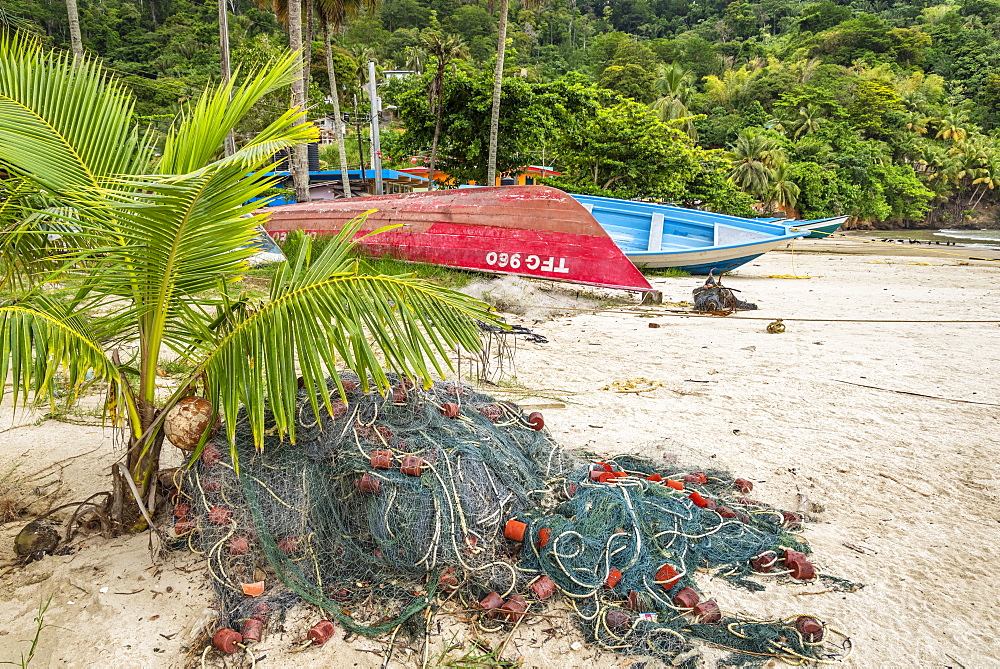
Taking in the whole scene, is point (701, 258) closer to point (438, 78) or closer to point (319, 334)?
point (438, 78)

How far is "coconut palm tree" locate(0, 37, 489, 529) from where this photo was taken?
7.82 feet

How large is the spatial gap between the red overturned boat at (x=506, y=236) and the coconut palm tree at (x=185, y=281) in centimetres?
723

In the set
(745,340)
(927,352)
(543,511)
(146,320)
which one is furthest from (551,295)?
(146,320)

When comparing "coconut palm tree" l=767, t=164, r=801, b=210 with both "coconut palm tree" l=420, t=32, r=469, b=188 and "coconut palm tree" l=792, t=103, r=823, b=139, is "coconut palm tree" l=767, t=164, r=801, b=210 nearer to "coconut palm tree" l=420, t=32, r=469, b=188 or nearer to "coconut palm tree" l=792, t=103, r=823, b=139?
"coconut palm tree" l=792, t=103, r=823, b=139

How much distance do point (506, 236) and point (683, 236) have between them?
559cm

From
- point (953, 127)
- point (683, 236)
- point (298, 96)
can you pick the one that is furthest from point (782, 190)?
point (298, 96)

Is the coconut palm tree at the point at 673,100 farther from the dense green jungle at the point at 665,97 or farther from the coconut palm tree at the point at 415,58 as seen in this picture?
the coconut palm tree at the point at 415,58

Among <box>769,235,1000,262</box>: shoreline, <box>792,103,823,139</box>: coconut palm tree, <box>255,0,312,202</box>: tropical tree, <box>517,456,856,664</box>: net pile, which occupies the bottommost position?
<box>517,456,856,664</box>: net pile

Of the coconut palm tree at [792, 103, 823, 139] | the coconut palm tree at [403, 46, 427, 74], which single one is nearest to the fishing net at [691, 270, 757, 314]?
the coconut palm tree at [792, 103, 823, 139]

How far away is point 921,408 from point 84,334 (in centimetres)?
598

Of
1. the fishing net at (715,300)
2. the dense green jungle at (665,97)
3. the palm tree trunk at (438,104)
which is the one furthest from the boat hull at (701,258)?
the palm tree trunk at (438,104)

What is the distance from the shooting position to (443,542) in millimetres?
2758

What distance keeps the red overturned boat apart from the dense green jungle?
443 cm

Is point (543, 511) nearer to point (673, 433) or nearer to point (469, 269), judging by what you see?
point (673, 433)
